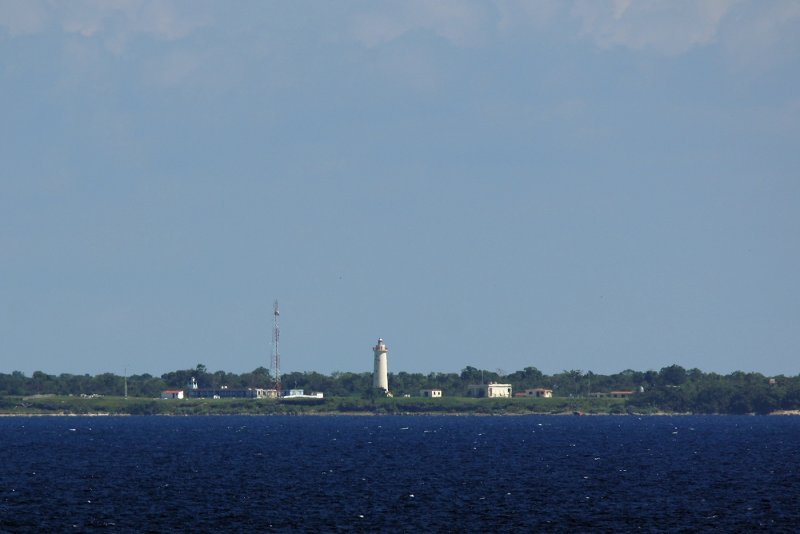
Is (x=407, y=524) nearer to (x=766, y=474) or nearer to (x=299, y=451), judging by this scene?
(x=766, y=474)

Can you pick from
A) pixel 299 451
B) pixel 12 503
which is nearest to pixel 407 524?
pixel 12 503

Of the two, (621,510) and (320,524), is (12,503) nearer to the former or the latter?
(320,524)

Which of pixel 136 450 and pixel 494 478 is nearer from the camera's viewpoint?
pixel 494 478

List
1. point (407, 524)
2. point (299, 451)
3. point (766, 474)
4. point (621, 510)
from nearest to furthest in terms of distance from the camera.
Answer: point (407, 524) < point (621, 510) < point (766, 474) < point (299, 451)

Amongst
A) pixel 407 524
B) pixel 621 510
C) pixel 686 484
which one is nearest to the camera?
pixel 407 524

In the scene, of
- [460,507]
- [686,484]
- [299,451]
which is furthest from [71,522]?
[299,451]

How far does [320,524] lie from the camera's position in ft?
293

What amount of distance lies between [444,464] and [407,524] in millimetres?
58058

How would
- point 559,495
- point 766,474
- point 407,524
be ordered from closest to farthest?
point 407,524 < point 559,495 < point 766,474

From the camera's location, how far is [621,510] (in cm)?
9675

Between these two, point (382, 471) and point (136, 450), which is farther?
point (136, 450)

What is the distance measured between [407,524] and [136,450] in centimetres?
10171

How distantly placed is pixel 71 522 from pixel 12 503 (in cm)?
1349

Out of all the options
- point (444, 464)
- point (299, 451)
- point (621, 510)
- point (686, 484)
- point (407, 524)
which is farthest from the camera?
point (299, 451)
